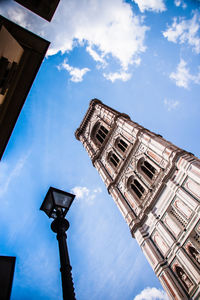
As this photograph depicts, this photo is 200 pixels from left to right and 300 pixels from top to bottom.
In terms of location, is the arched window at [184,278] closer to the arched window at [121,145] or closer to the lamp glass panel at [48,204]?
the lamp glass panel at [48,204]

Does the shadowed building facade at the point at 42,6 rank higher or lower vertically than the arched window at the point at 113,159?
higher

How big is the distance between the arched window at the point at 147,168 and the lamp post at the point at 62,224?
12.8 m

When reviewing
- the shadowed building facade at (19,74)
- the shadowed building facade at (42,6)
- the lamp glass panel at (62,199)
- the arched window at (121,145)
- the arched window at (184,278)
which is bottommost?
the arched window at (184,278)

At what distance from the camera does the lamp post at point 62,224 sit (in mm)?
3495

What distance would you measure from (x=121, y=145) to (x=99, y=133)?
22.8 ft

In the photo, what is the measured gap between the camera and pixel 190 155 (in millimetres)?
14492

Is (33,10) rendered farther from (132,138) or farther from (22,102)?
(132,138)

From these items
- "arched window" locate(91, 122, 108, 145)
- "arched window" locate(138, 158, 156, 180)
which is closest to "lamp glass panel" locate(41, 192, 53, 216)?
"arched window" locate(138, 158, 156, 180)

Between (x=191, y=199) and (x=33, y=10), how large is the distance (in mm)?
13377

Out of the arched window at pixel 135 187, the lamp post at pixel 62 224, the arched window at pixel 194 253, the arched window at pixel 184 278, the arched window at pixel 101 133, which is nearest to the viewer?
the lamp post at pixel 62 224

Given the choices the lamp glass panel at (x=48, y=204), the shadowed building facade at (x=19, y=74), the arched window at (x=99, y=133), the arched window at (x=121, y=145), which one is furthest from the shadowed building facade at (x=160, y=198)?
the shadowed building facade at (x=19, y=74)

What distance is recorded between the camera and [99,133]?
29812 millimetres

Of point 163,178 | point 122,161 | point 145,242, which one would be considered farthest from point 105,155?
point 145,242

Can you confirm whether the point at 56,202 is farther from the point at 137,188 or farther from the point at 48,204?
the point at 137,188
